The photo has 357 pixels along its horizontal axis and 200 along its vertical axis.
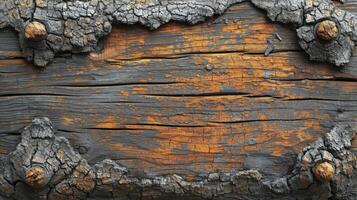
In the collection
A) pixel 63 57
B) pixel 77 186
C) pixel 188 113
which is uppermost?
pixel 63 57

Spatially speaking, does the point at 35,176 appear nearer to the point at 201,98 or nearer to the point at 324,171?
the point at 201,98

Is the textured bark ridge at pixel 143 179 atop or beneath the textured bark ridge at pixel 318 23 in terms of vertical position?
beneath

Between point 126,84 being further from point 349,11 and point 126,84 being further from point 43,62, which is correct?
point 349,11

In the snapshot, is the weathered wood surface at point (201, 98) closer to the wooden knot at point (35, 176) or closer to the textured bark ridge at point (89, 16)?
the textured bark ridge at point (89, 16)

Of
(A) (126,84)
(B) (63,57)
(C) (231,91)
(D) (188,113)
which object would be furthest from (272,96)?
(B) (63,57)

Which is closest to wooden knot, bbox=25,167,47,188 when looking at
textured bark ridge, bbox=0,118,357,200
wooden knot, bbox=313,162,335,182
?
textured bark ridge, bbox=0,118,357,200

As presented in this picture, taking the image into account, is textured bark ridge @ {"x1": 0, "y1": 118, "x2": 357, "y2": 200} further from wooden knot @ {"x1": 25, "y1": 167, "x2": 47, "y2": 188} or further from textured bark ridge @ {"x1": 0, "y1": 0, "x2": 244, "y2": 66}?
textured bark ridge @ {"x1": 0, "y1": 0, "x2": 244, "y2": 66}

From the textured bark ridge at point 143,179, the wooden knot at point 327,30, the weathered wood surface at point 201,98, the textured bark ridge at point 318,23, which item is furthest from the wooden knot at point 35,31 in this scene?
the wooden knot at point 327,30
